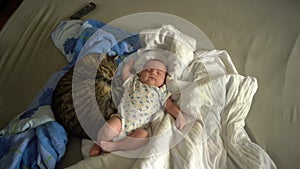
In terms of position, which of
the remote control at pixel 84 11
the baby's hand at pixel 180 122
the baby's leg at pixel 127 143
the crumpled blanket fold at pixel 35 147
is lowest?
the crumpled blanket fold at pixel 35 147

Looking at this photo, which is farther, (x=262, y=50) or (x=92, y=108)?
(x=262, y=50)

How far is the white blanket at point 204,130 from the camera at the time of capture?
0.90 m

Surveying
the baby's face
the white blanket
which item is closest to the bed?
the white blanket

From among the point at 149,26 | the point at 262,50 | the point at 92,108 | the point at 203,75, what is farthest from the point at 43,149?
the point at 262,50

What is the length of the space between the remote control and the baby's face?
54 centimetres

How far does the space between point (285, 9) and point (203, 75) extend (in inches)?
22.2

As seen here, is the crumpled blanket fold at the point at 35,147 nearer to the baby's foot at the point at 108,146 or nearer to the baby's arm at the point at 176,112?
the baby's foot at the point at 108,146

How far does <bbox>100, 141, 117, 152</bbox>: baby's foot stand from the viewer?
92 centimetres

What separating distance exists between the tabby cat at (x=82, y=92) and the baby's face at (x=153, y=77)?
112 mm

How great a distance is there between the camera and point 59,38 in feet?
4.29

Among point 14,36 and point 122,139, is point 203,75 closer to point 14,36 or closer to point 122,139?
point 122,139

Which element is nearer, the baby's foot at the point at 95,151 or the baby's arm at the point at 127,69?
the baby's foot at the point at 95,151

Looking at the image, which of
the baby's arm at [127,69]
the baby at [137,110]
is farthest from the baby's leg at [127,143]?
the baby's arm at [127,69]

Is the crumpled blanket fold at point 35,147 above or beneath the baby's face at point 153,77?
beneath
